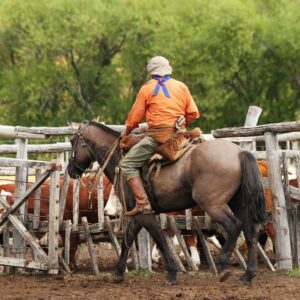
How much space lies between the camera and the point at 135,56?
144 ft

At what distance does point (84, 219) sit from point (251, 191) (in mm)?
3471

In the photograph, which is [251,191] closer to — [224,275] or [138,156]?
[224,275]

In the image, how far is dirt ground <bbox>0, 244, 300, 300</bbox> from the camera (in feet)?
28.5

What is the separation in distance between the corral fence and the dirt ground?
0.32 metres

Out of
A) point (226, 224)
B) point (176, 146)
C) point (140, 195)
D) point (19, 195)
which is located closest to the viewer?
point (226, 224)

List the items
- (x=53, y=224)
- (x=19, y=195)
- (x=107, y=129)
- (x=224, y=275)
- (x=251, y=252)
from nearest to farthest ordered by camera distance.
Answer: (x=224, y=275) → (x=251, y=252) → (x=107, y=129) → (x=53, y=224) → (x=19, y=195)

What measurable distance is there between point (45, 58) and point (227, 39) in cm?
964

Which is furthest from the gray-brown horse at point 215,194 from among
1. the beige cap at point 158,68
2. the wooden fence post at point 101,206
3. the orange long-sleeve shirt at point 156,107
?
the wooden fence post at point 101,206

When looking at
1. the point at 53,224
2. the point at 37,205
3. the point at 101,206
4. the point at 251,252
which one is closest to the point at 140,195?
the point at 251,252

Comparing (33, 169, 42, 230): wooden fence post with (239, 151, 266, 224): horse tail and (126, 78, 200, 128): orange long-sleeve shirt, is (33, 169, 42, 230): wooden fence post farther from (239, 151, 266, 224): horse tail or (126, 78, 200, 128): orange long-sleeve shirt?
(239, 151, 266, 224): horse tail

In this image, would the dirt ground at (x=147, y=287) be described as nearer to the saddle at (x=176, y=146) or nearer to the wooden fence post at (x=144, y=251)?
→ the wooden fence post at (x=144, y=251)

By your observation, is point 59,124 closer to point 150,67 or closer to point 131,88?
point 131,88

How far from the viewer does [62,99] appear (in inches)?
1772

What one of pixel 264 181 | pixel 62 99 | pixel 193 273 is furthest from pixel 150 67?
pixel 62 99
